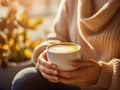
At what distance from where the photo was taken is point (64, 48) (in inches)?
28.2

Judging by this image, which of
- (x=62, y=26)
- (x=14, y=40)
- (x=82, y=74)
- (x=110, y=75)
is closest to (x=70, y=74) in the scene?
(x=82, y=74)

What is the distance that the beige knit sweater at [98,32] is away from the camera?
0.80 metres

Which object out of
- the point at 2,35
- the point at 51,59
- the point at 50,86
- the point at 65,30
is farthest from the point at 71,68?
the point at 2,35

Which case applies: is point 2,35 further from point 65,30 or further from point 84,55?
point 84,55

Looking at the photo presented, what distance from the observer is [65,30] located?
3.32 ft

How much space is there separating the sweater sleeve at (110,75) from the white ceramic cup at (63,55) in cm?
12

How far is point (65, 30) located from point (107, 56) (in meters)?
0.22

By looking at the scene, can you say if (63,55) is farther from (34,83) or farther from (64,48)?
(34,83)

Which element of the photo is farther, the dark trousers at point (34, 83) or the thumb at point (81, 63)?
the dark trousers at point (34, 83)

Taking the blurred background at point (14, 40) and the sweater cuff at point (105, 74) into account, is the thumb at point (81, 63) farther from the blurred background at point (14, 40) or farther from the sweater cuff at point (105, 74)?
the blurred background at point (14, 40)

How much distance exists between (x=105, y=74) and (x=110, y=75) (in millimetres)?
21

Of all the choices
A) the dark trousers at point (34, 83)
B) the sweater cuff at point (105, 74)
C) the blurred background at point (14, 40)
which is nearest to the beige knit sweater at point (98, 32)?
the sweater cuff at point (105, 74)

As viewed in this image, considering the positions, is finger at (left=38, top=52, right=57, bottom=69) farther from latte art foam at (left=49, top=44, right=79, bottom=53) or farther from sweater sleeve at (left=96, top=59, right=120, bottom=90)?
sweater sleeve at (left=96, top=59, right=120, bottom=90)

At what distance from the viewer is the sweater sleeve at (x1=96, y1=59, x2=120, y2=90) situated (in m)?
0.78
